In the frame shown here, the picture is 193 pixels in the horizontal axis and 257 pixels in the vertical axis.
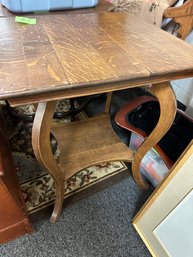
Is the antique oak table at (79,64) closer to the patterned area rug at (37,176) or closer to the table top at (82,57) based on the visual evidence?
the table top at (82,57)

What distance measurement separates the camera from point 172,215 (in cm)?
69

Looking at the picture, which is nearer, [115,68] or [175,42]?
[115,68]

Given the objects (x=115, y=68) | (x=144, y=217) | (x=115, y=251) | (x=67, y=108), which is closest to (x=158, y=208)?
(x=144, y=217)

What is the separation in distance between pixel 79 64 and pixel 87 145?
1.70 feet

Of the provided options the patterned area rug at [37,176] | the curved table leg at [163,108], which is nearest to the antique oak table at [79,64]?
the curved table leg at [163,108]

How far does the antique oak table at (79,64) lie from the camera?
1.54ft

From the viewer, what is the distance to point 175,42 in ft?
2.27

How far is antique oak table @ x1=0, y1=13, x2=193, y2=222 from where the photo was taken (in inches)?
18.5

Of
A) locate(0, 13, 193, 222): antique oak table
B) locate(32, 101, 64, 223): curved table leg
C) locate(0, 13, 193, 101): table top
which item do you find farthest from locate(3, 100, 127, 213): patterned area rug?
locate(0, 13, 193, 101): table top

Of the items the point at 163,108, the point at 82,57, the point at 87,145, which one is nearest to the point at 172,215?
the point at 163,108

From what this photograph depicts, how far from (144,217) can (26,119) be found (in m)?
0.90

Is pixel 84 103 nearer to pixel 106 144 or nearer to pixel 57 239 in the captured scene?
pixel 106 144

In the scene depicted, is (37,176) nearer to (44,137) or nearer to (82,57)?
(44,137)

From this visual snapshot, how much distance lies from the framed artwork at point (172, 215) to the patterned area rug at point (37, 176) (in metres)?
0.33
